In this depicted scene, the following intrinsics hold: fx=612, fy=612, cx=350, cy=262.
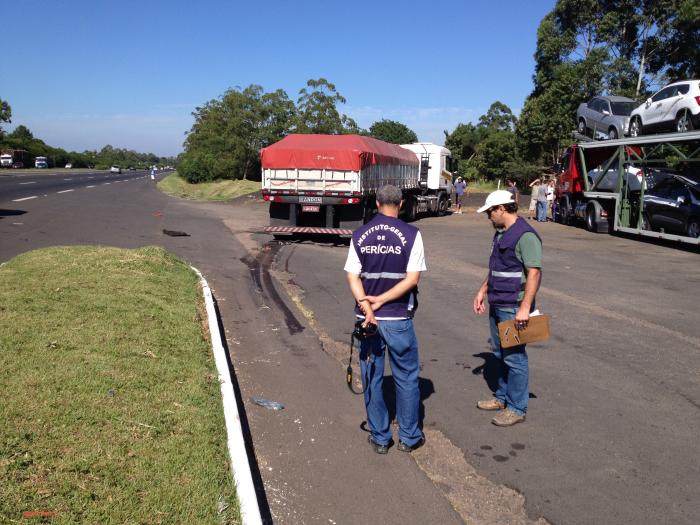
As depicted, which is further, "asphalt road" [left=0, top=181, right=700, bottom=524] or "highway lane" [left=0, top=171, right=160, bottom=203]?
"highway lane" [left=0, top=171, right=160, bottom=203]

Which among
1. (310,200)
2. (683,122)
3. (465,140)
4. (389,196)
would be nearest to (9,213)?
(310,200)

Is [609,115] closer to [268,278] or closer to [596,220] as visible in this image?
[596,220]

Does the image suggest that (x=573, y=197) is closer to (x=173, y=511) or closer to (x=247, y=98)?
(x=173, y=511)

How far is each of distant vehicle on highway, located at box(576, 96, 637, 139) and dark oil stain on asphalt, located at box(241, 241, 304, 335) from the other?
12.9 metres

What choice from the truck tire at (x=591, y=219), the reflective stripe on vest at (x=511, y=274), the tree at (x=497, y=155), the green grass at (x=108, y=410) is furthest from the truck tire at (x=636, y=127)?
the tree at (x=497, y=155)

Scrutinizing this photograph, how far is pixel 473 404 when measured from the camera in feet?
17.5

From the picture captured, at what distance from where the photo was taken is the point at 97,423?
4152mm

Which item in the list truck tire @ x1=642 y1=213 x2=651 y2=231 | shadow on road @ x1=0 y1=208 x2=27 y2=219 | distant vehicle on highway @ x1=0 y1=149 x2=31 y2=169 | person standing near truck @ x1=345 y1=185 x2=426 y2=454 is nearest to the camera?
person standing near truck @ x1=345 y1=185 x2=426 y2=454

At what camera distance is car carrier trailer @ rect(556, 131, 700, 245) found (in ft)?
55.5

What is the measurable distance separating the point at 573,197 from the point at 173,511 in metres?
23.4

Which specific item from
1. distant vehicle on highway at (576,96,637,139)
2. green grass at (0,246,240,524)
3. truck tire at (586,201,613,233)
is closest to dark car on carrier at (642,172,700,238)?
truck tire at (586,201,613,233)

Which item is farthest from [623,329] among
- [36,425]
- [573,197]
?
[573,197]

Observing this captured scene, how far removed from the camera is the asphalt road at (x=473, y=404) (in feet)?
12.4

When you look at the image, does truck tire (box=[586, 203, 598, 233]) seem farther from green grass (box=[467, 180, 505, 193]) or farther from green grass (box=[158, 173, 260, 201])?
green grass (box=[467, 180, 505, 193])
